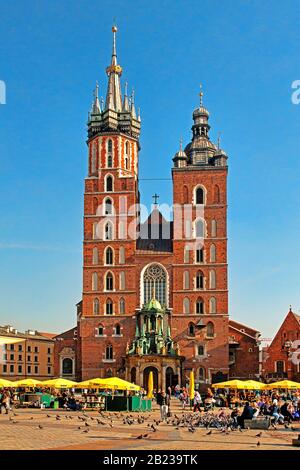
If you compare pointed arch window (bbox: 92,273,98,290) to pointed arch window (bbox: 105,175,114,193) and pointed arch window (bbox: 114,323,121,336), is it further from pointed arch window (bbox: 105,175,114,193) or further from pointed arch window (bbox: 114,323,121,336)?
pointed arch window (bbox: 105,175,114,193)

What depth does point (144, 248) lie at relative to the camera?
235 ft

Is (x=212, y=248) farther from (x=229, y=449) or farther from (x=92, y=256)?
(x=229, y=449)

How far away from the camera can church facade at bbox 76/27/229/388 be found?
6744cm

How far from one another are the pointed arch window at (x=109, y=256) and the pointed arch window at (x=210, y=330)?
11.5m

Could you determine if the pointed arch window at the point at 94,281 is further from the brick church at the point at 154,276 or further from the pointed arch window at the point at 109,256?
the pointed arch window at the point at 109,256

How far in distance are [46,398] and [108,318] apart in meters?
25.5

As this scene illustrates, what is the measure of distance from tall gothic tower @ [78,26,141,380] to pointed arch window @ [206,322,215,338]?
7.34 meters

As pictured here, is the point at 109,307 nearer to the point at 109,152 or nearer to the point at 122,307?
the point at 122,307

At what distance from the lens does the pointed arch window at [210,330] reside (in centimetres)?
6838

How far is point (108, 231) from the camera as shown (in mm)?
71562

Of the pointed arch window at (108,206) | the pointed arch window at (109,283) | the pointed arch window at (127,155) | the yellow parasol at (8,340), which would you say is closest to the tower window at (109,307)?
the pointed arch window at (109,283)

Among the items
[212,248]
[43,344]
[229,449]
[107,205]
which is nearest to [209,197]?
[212,248]

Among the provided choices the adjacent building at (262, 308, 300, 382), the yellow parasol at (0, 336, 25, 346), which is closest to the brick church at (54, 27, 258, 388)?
the adjacent building at (262, 308, 300, 382)
